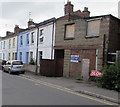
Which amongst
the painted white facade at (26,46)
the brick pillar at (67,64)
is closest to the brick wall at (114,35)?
the brick pillar at (67,64)

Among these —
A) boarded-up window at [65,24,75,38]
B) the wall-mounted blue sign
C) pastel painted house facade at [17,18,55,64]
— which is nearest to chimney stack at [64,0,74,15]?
pastel painted house facade at [17,18,55,64]

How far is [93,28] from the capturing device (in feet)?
39.4

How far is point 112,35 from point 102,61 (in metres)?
2.31

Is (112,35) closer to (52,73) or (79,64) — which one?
(79,64)

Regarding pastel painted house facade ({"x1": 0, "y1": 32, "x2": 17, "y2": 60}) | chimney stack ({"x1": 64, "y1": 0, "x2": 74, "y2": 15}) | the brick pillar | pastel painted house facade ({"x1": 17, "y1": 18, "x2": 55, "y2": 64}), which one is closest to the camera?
the brick pillar

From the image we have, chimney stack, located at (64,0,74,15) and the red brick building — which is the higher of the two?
chimney stack, located at (64,0,74,15)

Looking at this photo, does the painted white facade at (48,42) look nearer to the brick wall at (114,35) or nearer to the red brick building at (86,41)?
the red brick building at (86,41)

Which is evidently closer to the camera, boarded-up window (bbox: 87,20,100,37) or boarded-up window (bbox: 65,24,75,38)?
boarded-up window (bbox: 87,20,100,37)

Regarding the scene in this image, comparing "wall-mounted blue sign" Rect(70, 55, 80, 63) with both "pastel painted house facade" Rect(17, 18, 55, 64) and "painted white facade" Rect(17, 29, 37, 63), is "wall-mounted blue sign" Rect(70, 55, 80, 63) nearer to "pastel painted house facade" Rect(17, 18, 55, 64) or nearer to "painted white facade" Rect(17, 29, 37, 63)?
"pastel painted house facade" Rect(17, 18, 55, 64)

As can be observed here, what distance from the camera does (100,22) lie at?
1130 centimetres

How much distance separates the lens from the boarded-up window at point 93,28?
1164 centimetres

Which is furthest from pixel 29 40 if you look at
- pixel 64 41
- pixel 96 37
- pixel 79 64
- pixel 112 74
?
pixel 112 74

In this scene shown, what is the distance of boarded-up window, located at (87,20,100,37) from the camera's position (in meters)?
11.6

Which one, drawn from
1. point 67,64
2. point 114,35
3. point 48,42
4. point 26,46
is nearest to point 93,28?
point 114,35
